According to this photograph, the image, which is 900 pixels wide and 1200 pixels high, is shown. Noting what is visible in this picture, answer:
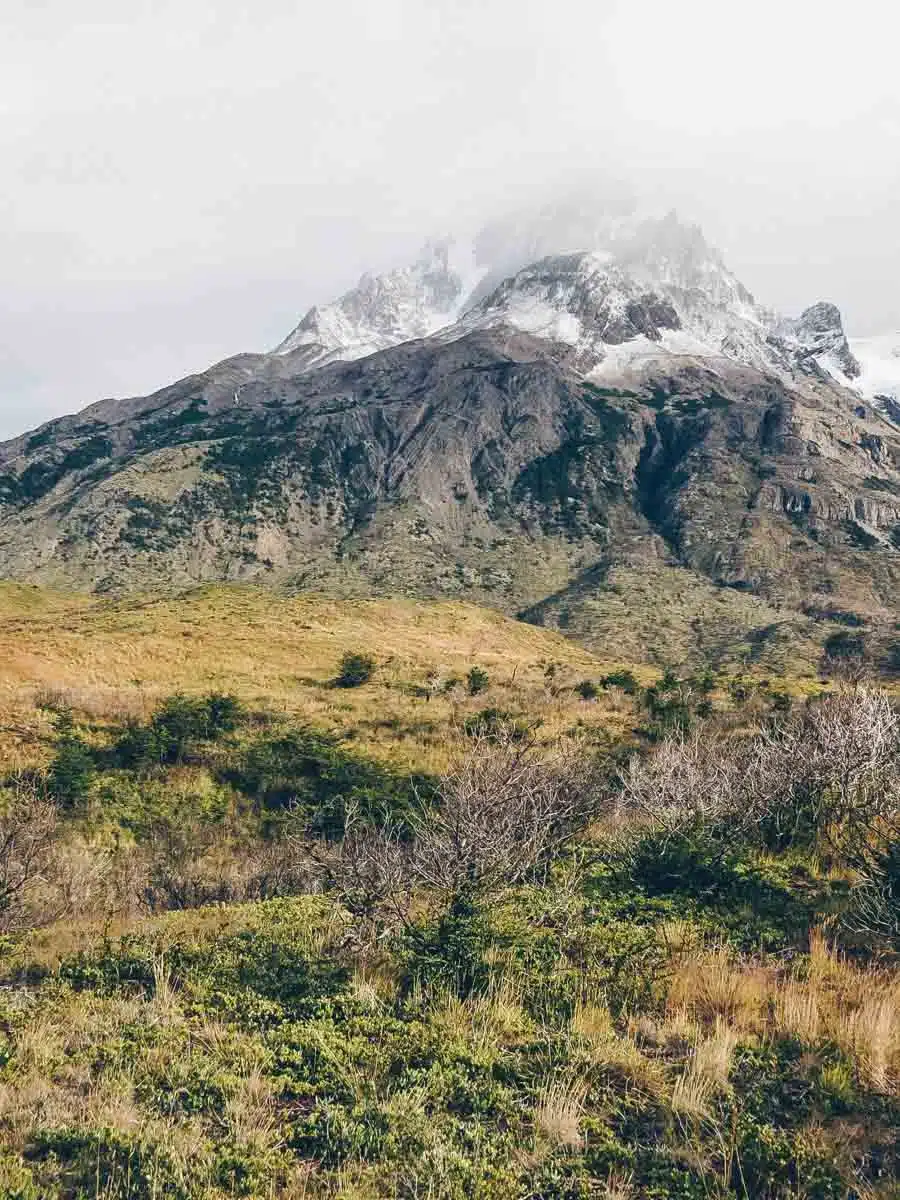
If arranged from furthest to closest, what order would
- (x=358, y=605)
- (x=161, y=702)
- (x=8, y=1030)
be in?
(x=358, y=605)
(x=161, y=702)
(x=8, y=1030)

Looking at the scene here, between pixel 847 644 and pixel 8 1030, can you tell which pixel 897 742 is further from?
pixel 847 644

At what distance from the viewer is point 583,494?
192 m

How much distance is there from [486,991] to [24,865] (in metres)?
9.32

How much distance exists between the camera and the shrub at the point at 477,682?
37209 mm

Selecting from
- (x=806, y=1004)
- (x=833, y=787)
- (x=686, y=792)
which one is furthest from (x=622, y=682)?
(x=806, y=1004)

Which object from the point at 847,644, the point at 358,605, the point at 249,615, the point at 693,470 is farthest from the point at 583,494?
the point at 249,615

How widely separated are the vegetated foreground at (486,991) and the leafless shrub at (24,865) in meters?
0.08

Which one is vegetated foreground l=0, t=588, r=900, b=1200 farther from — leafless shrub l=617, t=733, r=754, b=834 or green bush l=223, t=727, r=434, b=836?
green bush l=223, t=727, r=434, b=836

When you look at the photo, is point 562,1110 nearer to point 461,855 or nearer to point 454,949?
point 454,949

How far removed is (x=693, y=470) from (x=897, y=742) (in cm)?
19100

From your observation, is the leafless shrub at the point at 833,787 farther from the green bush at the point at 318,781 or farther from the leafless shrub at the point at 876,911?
the green bush at the point at 318,781

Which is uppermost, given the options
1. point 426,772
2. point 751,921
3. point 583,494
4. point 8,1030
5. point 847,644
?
point 583,494

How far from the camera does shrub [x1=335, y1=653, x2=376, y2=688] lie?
38000mm

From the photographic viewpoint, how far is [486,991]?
7754 mm
